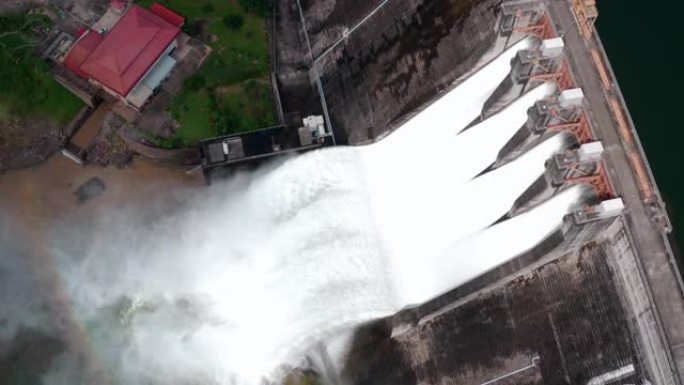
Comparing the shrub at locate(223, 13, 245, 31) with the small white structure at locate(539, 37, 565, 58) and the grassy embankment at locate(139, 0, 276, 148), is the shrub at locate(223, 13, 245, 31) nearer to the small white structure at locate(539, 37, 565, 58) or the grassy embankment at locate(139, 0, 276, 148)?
the grassy embankment at locate(139, 0, 276, 148)

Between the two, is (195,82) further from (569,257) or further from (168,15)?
(569,257)

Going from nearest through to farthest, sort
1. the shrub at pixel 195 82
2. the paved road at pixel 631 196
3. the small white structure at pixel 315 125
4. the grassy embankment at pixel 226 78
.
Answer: the paved road at pixel 631 196 → the small white structure at pixel 315 125 → the grassy embankment at pixel 226 78 → the shrub at pixel 195 82

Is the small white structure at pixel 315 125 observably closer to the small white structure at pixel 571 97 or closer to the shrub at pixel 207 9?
the shrub at pixel 207 9

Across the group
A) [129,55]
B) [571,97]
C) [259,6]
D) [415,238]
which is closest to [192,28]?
[259,6]

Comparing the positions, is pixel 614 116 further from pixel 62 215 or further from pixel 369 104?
pixel 62 215

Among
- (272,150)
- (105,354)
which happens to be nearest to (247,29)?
(272,150)

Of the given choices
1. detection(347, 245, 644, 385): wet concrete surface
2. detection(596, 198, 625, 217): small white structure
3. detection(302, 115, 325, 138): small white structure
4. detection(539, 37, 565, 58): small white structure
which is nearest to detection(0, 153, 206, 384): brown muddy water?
detection(302, 115, 325, 138): small white structure

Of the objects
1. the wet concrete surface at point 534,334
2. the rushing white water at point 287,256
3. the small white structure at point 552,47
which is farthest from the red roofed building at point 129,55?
the small white structure at point 552,47
